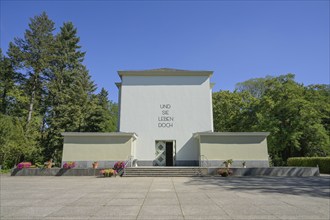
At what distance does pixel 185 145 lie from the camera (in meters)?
21.0

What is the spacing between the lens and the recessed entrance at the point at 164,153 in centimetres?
2112

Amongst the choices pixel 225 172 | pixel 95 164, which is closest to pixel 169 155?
pixel 225 172

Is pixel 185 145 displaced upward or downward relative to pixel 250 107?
downward

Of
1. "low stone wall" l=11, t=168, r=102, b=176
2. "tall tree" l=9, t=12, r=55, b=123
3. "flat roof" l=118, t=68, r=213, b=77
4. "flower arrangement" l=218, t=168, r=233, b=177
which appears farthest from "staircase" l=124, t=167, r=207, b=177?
"tall tree" l=9, t=12, r=55, b=123

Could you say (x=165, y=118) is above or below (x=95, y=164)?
above

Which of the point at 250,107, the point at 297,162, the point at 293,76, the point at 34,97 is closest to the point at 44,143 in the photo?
the point at 34,97

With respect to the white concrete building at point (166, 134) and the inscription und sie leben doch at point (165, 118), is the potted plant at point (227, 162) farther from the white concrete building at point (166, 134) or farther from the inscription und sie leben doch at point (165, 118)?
the inscription und sie leben doch at point (165, 118)

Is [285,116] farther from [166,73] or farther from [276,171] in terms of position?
[166,73]

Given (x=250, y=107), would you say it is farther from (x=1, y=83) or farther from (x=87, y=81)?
(x=1, y=83)

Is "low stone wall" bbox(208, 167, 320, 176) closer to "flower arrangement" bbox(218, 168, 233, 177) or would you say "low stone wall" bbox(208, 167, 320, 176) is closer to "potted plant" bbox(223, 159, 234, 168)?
"flower arrangement" bbox(218, 168, 233, 177)

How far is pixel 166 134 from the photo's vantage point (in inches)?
838

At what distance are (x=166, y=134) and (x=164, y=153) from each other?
184 centimetres

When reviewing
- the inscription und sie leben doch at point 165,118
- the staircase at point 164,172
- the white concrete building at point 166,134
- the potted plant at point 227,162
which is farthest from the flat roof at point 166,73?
the staircase at point 164,172

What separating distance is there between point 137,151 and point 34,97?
19.2m
